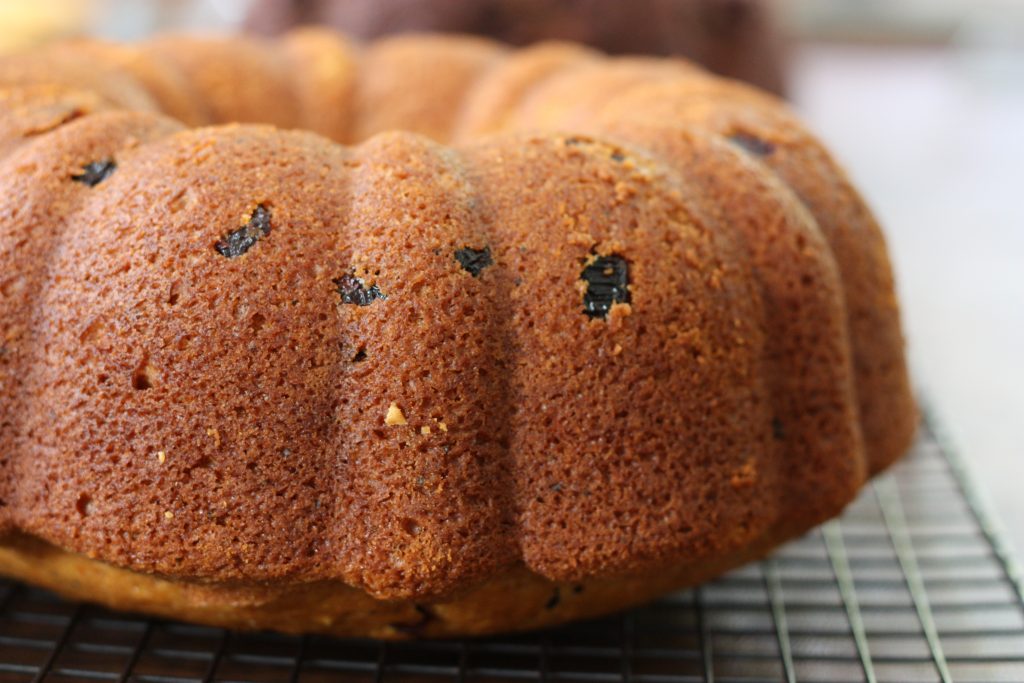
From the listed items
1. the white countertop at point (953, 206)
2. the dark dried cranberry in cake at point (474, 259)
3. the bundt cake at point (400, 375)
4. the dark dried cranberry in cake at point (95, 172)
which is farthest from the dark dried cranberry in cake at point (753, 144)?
the dark dried cranberry in cake at point (95, 172)

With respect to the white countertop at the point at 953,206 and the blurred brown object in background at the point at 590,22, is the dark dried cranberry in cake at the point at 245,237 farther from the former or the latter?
the blurred brown object in background at the point at 590,22

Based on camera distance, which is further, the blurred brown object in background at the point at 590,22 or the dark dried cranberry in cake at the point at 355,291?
the blurred brown object in background at the point at 590,22

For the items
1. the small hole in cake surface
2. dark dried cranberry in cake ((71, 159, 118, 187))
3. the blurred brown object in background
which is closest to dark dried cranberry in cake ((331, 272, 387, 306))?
the small hole in cake surface

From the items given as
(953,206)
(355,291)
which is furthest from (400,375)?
(953,206)

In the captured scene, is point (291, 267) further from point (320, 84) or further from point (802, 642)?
point (320, 84)

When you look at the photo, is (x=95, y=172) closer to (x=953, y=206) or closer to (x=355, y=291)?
(x=355, y=291)

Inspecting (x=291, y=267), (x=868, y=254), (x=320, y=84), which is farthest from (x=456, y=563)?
(x=320, y=84)
